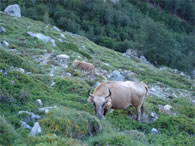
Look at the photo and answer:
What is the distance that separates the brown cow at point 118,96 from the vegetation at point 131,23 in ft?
120

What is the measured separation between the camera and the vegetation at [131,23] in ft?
156

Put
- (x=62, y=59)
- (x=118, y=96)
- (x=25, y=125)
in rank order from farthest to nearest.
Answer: (x=62, y=59)
(x=118, y=96)
(x=25, y=125)

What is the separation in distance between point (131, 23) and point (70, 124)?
237 ft

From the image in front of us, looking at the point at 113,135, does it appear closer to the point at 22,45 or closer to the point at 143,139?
the point at 143,139

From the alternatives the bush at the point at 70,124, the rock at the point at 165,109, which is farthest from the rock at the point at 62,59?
the bush at the point at 70,124

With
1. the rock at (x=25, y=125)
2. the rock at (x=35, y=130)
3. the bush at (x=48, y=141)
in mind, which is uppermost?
the bush at (x=48, y=141)

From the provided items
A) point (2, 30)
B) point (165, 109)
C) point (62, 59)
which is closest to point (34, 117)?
point (165, 109)

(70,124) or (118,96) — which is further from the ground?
(70,124)

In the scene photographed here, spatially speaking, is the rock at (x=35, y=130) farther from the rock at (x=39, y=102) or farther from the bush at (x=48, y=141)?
the rock at (x=39, y=102)

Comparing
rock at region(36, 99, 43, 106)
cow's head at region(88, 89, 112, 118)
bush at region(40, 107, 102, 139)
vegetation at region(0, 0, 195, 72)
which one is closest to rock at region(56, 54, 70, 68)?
cow's head at region(88, 89, 112, 118)

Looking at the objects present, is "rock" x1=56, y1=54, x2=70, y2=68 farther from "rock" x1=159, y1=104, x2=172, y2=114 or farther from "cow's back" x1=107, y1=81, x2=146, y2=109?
"rock" x1=159, y1=104, x2=172, y2=114

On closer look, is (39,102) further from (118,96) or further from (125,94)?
(125,94)

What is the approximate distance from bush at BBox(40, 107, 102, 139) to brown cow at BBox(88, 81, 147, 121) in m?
1.77

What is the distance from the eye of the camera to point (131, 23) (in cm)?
7550
